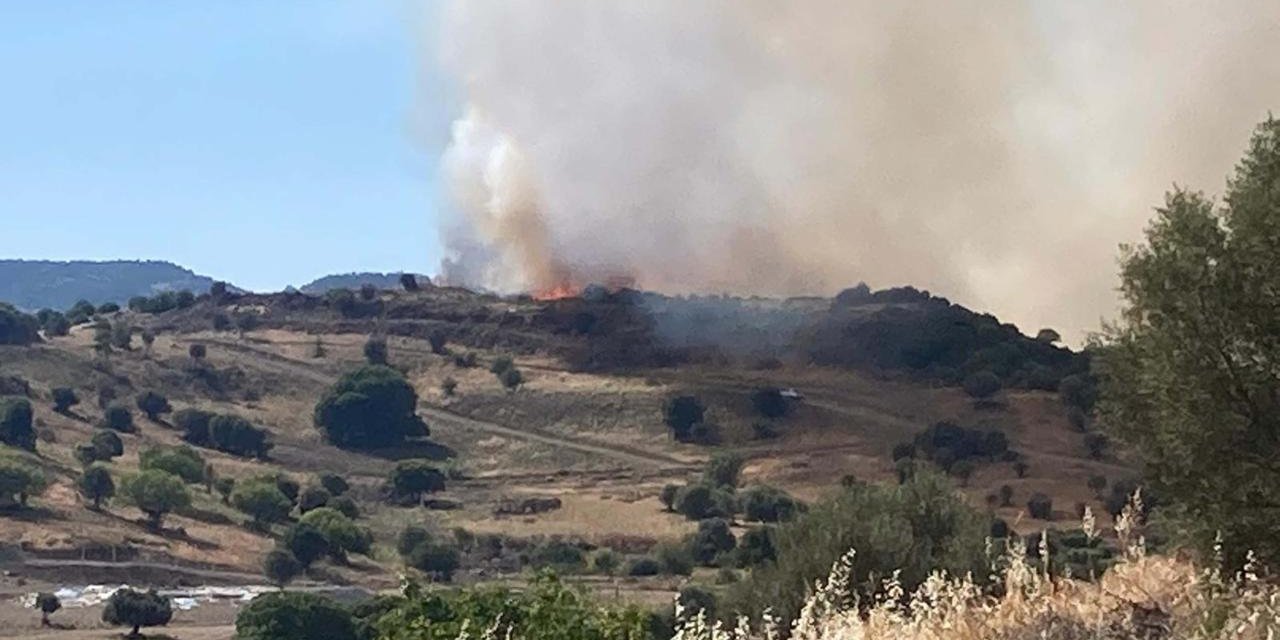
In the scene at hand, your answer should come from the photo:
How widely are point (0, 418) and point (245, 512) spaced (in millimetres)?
22498

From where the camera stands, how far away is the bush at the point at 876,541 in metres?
25.9

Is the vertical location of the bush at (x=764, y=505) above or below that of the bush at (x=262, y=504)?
above

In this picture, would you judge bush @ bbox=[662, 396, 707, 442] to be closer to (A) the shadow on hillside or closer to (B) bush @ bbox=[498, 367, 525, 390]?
(B) bush @ bbox=[498, 367, 525, 390]

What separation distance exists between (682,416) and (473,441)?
58.6 ft

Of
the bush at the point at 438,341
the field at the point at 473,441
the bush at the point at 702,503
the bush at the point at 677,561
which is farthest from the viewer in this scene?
the bush at the point at 438,341

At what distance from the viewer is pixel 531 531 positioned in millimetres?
107938

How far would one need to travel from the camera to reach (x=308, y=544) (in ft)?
326

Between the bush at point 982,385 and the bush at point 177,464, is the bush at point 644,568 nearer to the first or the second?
the bush at point 177,464

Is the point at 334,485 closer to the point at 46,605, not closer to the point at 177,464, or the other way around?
the point at 177,464

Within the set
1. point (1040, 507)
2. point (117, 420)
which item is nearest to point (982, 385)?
point (1040, 507)

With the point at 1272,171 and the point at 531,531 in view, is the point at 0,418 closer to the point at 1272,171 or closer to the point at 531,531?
the point at 531,531

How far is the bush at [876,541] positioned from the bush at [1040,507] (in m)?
67.2

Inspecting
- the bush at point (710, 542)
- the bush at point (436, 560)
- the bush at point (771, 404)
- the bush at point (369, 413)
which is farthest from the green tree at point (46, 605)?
the bush at point (771, 404)

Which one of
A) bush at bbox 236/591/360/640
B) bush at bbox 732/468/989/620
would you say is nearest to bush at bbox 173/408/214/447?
bush at bbox 236/591/360/640
